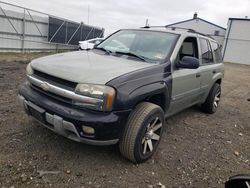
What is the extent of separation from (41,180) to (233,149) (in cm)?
307

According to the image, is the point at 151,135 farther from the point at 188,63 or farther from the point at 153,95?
the point at 188,63

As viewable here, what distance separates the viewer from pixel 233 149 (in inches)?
158

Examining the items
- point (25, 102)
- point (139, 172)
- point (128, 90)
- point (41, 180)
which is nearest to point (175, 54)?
point (128, 90)

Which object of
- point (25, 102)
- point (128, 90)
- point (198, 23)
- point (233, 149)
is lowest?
point (233, 149)

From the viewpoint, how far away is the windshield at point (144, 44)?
364cm

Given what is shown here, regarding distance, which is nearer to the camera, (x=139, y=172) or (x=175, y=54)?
(x=139, y=172)

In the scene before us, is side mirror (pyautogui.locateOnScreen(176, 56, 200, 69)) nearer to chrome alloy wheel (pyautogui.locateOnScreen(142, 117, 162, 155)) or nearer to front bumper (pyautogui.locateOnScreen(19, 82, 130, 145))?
chrome alloy wheel (pyautogui.locateOnScreen(142, 117, 162, 155))

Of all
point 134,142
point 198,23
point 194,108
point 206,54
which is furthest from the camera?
point 198,23

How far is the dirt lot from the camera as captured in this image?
277 cm

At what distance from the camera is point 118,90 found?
8.77ft

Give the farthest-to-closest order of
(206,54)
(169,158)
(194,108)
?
(194,108), (206,54), (169,158)

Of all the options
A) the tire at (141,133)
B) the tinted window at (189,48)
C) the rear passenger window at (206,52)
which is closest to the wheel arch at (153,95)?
the tire at (141,133)

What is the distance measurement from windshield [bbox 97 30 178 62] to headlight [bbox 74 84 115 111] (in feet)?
3.80

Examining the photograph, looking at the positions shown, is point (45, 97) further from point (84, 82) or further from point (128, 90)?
point (128, 90)
